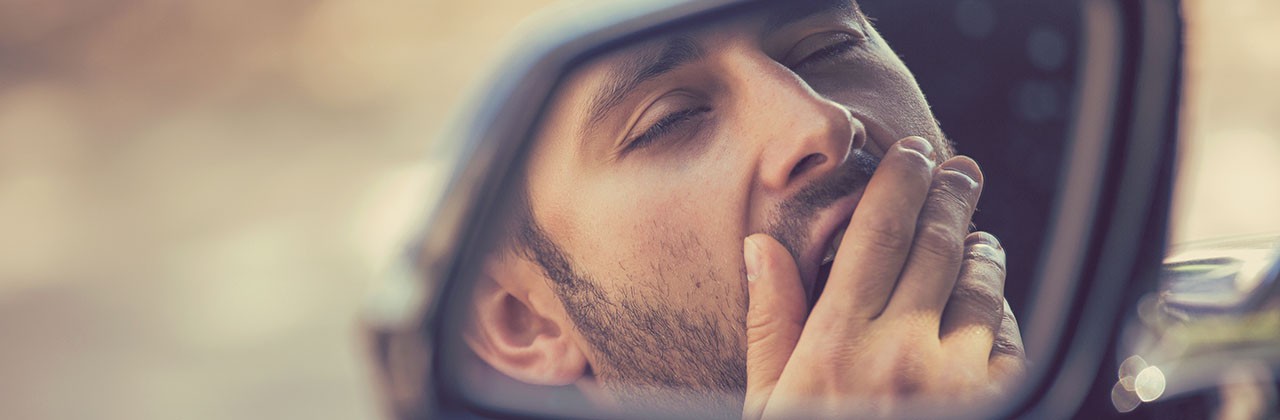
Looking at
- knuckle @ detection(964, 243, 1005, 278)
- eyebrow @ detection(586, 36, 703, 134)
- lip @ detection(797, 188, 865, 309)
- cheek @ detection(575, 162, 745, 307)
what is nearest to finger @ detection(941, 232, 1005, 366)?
knuckle @ detection(964, 243, 1005, 278)

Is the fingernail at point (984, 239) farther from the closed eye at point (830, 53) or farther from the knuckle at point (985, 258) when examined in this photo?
the closed eye at point (830, 53)

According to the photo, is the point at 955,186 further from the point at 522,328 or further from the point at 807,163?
the point at 522,328

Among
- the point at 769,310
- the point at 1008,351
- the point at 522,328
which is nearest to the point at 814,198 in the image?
the point at 769,310

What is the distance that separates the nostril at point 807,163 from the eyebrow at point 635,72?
0.71 feet

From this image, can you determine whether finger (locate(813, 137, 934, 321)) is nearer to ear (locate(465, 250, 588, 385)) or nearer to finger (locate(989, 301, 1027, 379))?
finger (locate(989, 301, 1027, 379))

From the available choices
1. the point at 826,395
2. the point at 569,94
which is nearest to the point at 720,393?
the point at 826,395

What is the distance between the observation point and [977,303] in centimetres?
101

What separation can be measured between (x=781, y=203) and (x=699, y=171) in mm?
112

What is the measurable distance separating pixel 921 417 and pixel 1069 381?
138mm

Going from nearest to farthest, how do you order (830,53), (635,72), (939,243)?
(939,243) < (830,53) < (635,72)

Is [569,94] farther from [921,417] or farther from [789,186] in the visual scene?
[921,417]

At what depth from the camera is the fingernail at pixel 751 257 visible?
3.50ft

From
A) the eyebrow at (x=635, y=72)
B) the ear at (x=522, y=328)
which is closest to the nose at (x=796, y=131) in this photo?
the eyebrow at (x=635, y=72)

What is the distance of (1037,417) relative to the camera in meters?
1.00
